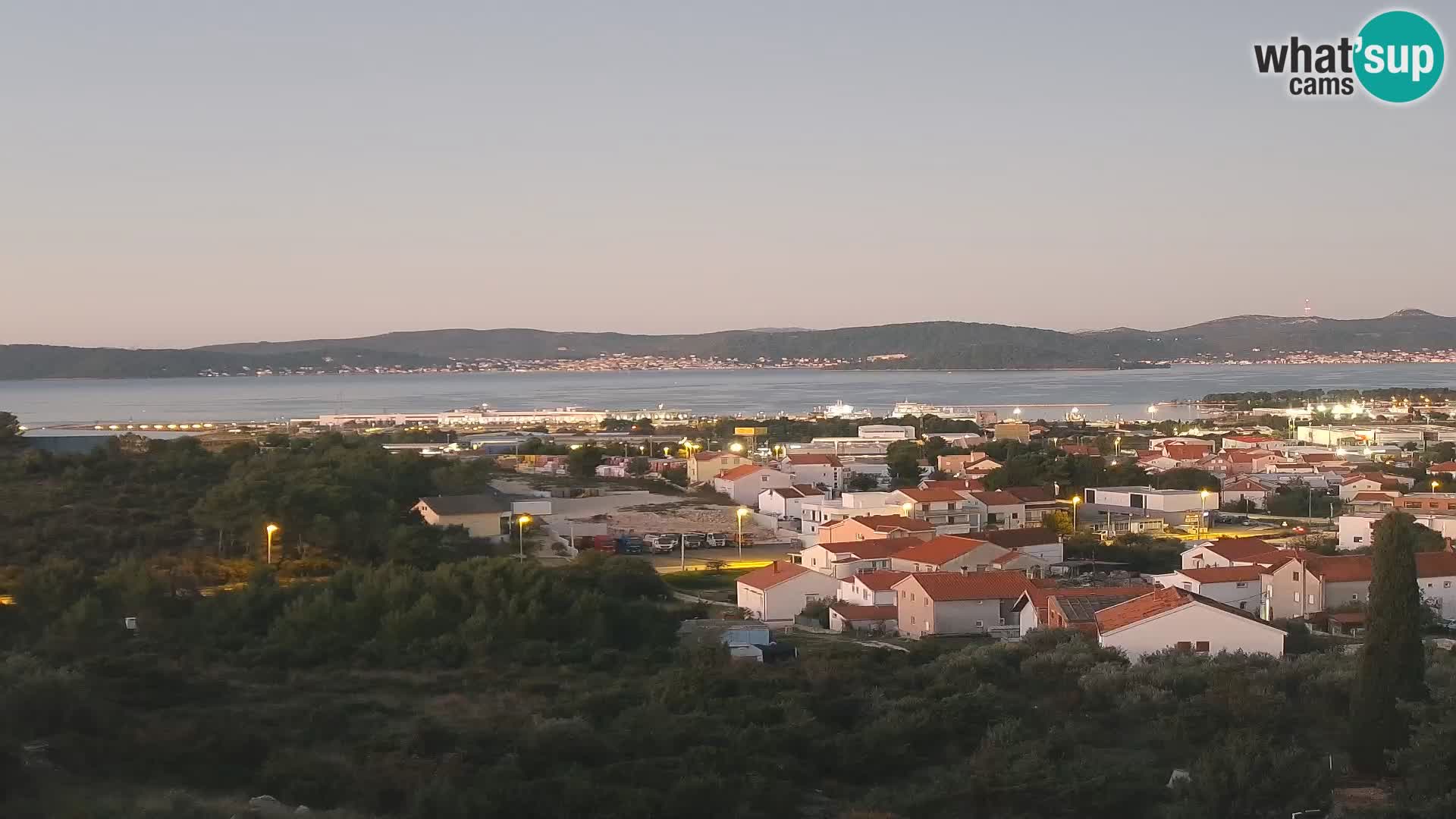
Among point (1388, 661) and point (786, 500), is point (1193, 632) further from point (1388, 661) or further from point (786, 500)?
point (786, 500)

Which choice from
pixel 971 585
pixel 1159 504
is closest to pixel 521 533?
pixel 971 585

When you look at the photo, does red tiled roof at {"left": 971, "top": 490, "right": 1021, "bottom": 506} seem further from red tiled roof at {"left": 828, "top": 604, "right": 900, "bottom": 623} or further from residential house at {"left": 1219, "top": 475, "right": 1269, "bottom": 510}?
red tiled roof at {"left": 828, "top": 604, "right": 900, "bottom": 623}

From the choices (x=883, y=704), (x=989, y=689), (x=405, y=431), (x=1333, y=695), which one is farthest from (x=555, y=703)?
(x=405, y=431)

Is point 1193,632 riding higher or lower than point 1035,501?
higher

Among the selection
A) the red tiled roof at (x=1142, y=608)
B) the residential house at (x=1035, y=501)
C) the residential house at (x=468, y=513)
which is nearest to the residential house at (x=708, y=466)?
the residential house at (x=1035, y=501)

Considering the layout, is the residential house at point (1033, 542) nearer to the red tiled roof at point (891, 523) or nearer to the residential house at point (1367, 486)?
the red tiled roof at point (891, 523)

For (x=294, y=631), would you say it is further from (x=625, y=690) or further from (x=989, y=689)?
(x=989, y=689)
